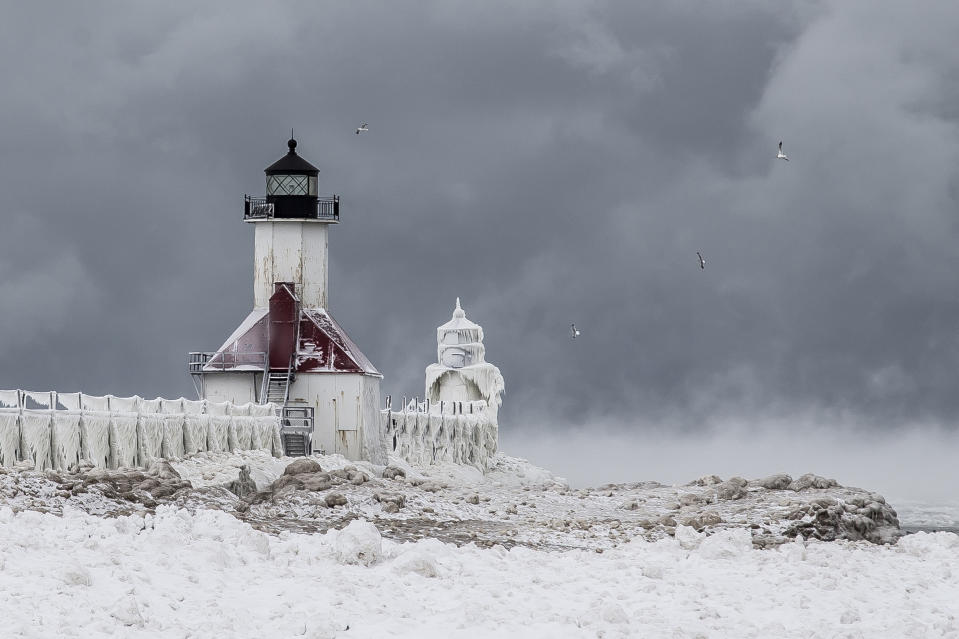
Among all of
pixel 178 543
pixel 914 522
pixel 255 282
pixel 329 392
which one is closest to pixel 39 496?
pixel 178 543

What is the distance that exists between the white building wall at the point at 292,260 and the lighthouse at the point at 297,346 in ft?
0.11

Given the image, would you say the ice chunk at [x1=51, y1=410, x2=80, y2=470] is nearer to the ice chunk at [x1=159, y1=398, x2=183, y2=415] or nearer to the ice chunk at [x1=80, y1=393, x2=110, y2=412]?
the ice chunk at [x1=80, y1=393, x2=110, y2=412]

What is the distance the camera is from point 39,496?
25578 millimetres

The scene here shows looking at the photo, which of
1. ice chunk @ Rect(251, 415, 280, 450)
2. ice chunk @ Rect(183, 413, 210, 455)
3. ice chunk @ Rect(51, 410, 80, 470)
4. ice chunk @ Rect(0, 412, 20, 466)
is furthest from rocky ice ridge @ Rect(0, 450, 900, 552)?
ice chunk @ Rect(251, 415, 280, 450)

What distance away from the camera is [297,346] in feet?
172

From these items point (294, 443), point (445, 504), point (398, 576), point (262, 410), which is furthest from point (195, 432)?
point (398, 576)

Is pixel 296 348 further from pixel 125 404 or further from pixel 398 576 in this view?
pixel 398 576

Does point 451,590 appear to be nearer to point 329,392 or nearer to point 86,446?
point 86,446

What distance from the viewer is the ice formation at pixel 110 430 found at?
31.3 meters

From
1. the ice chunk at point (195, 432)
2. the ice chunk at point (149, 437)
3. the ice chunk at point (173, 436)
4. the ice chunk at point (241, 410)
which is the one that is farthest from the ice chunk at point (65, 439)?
the ice chunk at point (241, 410)

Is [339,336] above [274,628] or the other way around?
above

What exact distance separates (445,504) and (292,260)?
2201cm

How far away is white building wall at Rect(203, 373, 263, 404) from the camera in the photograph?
5184 cm

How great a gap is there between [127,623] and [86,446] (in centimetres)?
1708
